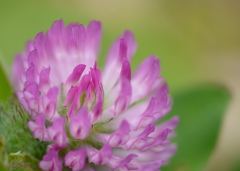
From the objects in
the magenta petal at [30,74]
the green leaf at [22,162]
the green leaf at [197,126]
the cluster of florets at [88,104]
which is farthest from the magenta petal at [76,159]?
the green leaf at [197,126]

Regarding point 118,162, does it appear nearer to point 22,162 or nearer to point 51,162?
point 51,162

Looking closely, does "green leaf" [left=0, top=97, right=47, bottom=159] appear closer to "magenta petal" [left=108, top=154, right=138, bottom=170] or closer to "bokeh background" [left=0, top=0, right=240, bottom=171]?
"magenta petal" [left=108, top=154, right=138, bottom=170]

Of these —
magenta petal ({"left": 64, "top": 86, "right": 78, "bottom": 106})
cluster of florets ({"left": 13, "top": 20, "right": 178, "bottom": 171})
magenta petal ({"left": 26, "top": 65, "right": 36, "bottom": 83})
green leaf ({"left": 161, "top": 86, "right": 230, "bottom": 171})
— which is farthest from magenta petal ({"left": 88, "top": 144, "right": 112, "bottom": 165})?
green leaf ({"left": 161, "top": 86, "right": 230, "bottom": 171})

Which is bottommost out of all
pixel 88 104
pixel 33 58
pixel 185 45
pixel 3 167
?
pixel 3 167

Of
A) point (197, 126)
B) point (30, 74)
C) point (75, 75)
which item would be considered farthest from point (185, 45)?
point (30, 74)

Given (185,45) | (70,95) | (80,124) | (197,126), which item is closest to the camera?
(80,124)

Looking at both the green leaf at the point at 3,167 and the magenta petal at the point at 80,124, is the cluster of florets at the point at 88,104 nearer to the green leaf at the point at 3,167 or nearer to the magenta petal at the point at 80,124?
the magenta petal at the point at 80,124
